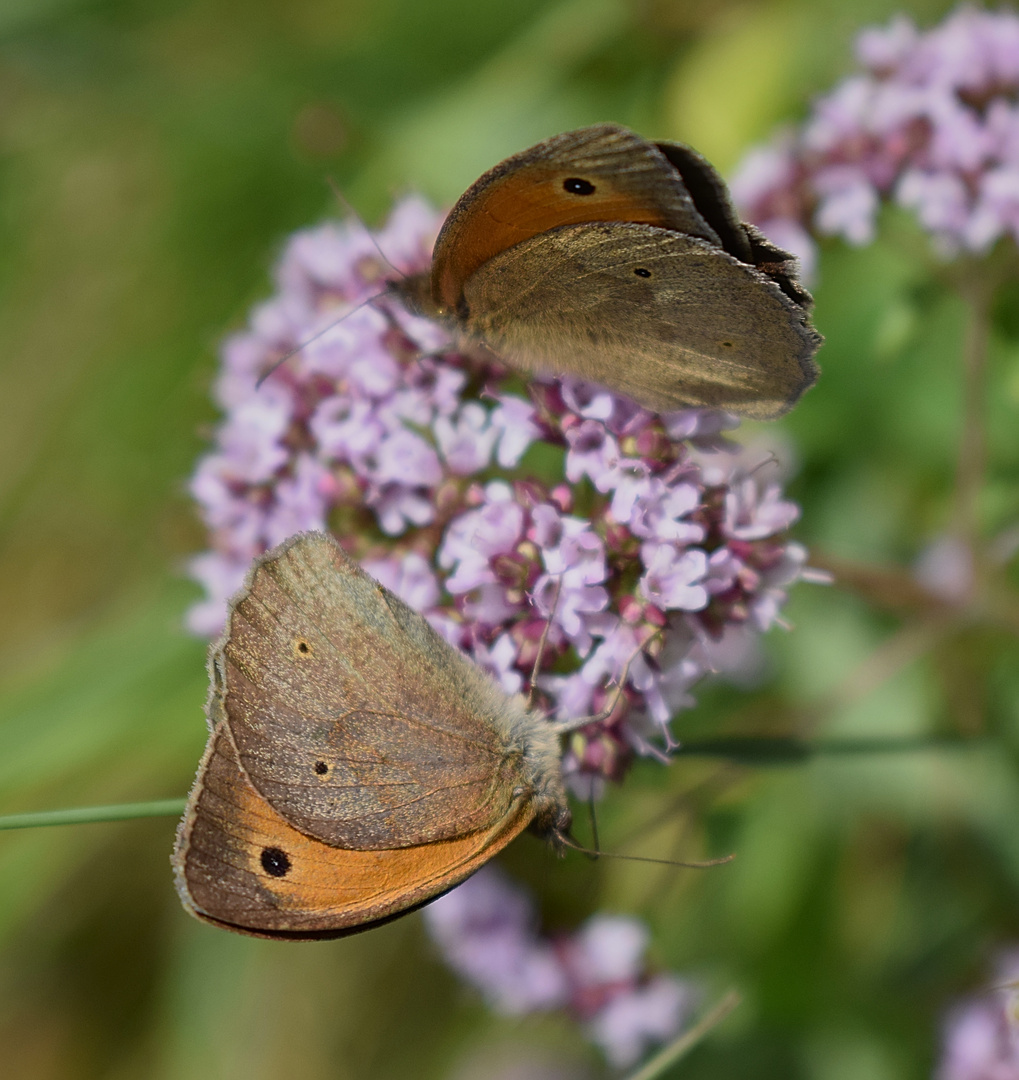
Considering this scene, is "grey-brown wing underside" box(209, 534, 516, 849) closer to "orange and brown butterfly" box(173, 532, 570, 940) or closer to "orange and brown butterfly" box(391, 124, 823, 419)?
"orange and brown butterfly" box(173, 532, 570, 940)

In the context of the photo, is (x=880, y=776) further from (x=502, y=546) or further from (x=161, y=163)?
(x=161, y=163)

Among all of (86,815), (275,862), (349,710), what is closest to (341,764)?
(349,710)

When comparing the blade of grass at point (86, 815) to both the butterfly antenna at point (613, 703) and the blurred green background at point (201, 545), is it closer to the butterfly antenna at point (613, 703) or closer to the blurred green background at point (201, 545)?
the butterfly antenna at point (613, 703)

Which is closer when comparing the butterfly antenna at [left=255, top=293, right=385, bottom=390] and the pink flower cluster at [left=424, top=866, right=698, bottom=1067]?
the butterfly antenna at [left=255, top=293, right=385, bottom=390]

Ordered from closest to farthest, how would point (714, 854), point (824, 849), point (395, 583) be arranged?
point (395, 583), point (714, 854), point (824, 849)

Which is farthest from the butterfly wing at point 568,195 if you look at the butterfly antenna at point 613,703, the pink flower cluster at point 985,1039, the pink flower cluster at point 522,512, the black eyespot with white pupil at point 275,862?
the pink flower cluster at point 985,1039

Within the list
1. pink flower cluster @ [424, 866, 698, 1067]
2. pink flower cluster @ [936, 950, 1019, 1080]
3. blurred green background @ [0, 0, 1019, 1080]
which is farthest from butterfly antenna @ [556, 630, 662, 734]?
pink flower cluster @ [936, 950, 1019, 1080]

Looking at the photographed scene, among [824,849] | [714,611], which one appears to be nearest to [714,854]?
[824,849]
